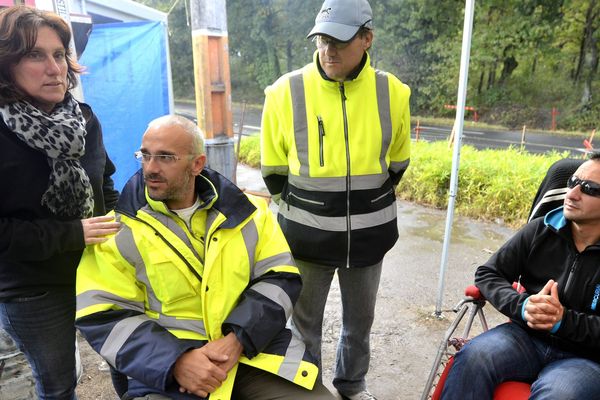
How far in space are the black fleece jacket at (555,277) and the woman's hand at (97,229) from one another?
165 centimetres

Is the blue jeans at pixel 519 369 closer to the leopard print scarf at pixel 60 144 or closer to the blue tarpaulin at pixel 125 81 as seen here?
the leopard print scarf at pixel 60 144

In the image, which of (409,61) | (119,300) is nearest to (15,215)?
(119,300)

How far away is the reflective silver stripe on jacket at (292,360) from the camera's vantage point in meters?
1.63

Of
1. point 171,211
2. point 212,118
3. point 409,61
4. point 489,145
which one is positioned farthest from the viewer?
point 409,61

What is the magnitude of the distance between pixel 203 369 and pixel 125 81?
11.1ft

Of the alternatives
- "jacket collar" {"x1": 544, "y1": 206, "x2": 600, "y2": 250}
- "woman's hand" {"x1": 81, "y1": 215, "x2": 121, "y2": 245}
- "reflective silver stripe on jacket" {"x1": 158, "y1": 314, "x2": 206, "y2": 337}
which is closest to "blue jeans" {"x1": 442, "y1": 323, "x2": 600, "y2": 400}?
"jacket collar" {"x1": 544, "y1": 206, "x2": 600, "y2": 250}

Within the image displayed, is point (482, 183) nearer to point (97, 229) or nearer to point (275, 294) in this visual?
point (275, 294)

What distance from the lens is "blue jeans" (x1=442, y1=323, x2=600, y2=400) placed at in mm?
1680

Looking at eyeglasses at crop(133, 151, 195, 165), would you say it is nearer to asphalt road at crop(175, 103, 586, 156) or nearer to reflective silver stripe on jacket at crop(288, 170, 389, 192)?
reflective silver stripe on jacket at crop(288, 170, 389, 192)

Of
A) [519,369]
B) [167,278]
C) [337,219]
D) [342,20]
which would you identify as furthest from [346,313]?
[342,20]

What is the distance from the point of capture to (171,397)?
5.06 feet

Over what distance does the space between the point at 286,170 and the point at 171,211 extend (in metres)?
0.69

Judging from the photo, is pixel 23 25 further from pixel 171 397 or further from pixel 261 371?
pixel 261 371

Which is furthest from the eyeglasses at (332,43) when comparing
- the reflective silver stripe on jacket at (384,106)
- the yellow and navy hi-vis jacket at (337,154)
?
the reflective silver stripe on jacket at (384,106)
